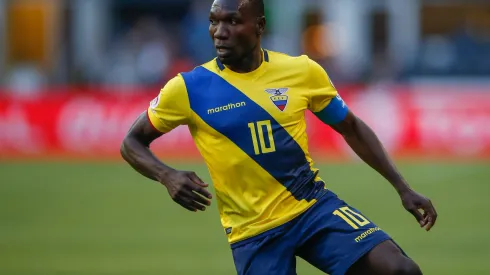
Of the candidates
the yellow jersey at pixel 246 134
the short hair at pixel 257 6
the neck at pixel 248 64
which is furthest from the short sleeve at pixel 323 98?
the short hair at pixel 257 6

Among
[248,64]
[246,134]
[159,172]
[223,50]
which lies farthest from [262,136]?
[159,172]

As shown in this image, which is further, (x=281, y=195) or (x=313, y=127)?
(x=313, y=127)

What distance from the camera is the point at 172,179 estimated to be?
6.72m

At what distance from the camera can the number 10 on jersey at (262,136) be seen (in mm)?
7070

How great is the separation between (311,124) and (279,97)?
16.6m

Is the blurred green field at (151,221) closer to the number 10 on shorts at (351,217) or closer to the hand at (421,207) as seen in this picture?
the hand at (421,207)

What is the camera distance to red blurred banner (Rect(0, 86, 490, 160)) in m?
23.1

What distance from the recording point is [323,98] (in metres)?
7.38

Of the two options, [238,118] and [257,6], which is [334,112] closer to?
[238,118]

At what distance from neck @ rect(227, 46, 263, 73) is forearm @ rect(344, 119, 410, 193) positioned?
858mm

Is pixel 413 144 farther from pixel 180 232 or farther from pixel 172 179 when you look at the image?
pixel 172 179

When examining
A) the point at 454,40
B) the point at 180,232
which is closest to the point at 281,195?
the point at 180,232

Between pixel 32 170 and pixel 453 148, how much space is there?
893cm

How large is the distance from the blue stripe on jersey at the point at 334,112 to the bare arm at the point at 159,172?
Answer: 3.88ft
